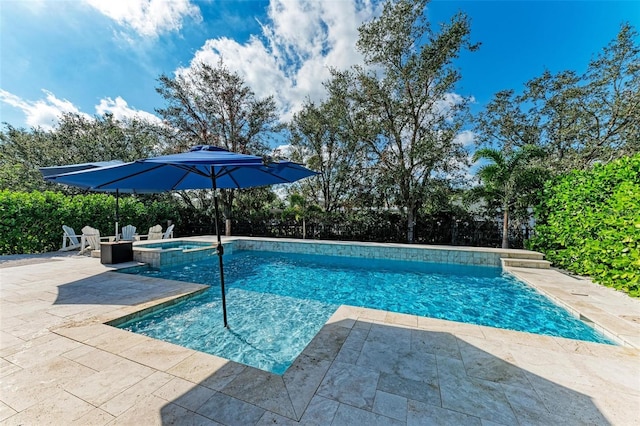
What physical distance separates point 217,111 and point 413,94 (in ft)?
35.2

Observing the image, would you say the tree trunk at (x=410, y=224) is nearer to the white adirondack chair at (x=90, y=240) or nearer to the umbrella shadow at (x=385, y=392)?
the umbrella shadow at (x=385, y=392)

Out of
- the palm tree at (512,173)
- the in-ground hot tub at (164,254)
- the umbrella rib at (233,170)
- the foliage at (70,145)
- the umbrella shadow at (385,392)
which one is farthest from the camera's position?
the foliage at (70,145)

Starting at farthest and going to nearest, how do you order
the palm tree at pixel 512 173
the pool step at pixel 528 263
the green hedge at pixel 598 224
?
1. the palm tree at pixel 512 173
2. the pool step at pixel 528 263
3. the green hedge at pixel 598 224

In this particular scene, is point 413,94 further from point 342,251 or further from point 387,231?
point 342,251

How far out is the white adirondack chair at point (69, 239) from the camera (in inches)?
332

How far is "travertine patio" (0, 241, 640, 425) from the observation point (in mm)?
1747

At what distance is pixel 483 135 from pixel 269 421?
17051 millimetres

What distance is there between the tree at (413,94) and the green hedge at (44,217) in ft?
39.8

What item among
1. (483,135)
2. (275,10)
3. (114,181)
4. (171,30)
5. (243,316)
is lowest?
(243,316)

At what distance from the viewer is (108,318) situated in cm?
331

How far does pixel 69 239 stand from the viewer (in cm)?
884

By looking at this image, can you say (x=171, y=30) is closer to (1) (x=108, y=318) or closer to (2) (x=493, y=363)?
(1) (x=108, y=318)

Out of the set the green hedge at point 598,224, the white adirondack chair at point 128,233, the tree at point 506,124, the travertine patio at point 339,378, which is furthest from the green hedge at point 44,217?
the tree at point 506,124

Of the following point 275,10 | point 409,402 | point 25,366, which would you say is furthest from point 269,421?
point 275,10
